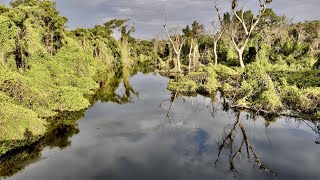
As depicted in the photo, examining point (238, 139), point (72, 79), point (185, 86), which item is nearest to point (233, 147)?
point (238, 139)

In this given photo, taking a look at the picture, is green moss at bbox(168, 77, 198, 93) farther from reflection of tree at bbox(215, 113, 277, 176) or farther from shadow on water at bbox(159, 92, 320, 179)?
reflection of tree at bbox(215, 113, 277, 176)

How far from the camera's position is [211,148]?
61.5ft

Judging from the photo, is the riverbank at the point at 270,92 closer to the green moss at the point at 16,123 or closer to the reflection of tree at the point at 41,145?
the reflection of tree at the point at 41,145

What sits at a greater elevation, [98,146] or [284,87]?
[284,87]

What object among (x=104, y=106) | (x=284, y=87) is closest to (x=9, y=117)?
(x=104, y=106)

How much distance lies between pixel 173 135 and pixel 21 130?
8751mm

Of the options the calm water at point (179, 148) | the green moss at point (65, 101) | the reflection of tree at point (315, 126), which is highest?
the green moss at point (65, 101)

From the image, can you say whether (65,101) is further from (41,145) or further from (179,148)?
(179,148)

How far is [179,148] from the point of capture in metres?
18.8

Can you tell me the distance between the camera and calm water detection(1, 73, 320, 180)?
50.8 feet

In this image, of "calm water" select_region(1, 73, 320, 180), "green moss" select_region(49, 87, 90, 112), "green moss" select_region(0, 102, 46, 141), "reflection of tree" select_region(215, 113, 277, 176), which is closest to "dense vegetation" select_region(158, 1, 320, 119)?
"calm water" select_region(1, 73, 320, 180)

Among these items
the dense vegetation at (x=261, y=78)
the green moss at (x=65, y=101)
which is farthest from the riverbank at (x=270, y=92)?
the green moss at (x=65, y=101)

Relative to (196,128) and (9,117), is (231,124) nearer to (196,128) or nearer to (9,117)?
(196,128)

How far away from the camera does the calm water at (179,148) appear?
15.5 m
